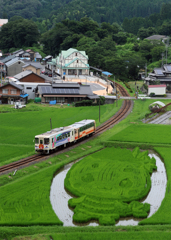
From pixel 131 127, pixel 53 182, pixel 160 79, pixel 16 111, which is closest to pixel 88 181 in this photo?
pixel 53 182

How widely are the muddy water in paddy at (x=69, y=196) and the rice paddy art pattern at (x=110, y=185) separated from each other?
46 cm

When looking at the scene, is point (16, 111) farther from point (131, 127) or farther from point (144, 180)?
point (144, 180)

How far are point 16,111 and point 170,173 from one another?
1430 inches

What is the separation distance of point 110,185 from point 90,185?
1.78 metres

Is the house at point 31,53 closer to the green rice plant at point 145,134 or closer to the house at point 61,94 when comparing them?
the house at point 61,94

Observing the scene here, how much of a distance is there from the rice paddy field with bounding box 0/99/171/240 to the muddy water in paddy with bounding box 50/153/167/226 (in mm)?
492

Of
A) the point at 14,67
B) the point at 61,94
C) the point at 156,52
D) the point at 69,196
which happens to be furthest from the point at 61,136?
the point at 156,52

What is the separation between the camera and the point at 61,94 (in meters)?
Result: 72.8

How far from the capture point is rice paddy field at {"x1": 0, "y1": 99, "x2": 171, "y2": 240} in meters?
24.3

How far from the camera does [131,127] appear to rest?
175 feet

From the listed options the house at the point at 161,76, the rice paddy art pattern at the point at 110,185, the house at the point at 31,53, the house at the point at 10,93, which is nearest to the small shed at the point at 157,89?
the house at the point at 161,76

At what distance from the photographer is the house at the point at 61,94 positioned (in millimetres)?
72438

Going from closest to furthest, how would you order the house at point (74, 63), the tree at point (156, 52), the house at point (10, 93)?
1. the house at point (10, 93)
2. the house at point (74, 63)
3. the tree at point (156, 52)

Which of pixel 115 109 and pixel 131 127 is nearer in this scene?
pixel 131 127
